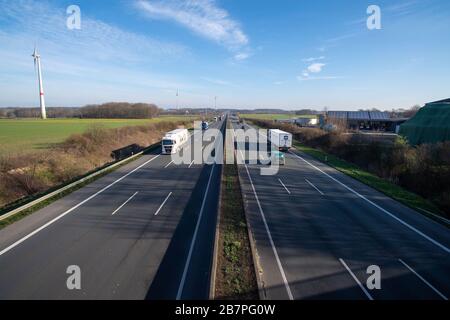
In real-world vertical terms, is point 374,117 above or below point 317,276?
above

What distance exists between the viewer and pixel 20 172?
21.8 meters

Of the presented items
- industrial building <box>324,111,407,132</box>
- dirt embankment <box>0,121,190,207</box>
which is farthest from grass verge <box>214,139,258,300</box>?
industrial building <box>324,111,407,132</box>

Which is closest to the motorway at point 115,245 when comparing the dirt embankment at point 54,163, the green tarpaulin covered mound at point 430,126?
the dirt embankment at point 54,163

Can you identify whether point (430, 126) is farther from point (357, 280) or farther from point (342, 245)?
point (357, 280)

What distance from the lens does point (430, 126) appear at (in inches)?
1644

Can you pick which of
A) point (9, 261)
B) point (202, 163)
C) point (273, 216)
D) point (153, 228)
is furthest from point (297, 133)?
point (9, 261)

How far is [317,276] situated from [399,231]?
6960 millimetres

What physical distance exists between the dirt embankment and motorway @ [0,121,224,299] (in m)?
5.10

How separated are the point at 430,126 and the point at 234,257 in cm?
4568

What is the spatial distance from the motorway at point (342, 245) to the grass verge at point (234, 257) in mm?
473

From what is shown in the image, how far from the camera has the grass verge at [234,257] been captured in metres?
8.61

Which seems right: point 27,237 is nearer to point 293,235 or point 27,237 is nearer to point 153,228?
point 153,228

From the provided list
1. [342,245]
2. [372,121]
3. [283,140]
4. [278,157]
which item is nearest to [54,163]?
[278,157]
